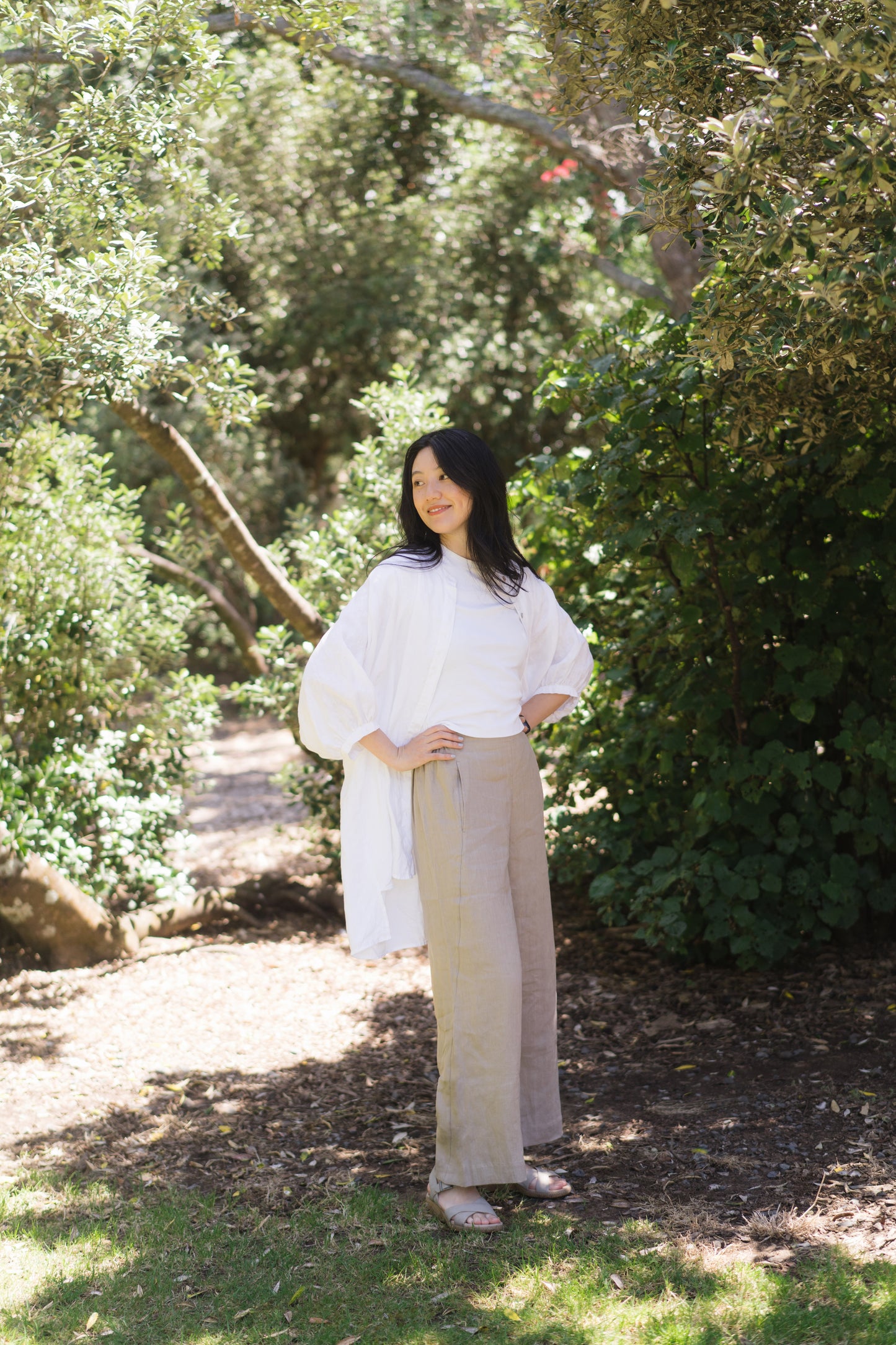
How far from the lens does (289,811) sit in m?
8.27

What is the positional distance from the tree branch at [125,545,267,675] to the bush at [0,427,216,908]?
20 cm

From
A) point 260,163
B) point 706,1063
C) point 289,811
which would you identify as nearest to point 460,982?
point 706,1063

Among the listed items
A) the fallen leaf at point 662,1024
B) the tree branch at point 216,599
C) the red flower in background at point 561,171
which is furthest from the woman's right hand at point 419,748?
the red flower in background at point 561,171

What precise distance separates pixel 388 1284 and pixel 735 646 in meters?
2.32

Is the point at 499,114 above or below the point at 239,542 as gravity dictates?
above

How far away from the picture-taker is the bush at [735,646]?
3.85 metres

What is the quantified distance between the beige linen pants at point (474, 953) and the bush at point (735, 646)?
3.99 ft

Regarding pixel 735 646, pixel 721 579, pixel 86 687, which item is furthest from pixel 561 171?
pixel 735 646

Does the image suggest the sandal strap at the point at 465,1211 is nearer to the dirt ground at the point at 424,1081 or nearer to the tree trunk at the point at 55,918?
the dirt ground at the point at 424,1081

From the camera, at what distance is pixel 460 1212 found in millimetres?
2816

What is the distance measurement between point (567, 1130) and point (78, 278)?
2845 millimetres

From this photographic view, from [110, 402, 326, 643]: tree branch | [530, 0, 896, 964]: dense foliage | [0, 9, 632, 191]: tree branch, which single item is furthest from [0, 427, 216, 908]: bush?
[0, 9, 632, 191]: tree branch

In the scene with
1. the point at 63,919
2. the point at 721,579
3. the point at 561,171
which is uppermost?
the point at 561,171

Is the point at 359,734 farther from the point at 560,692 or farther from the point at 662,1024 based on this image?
the point at 662,1024
